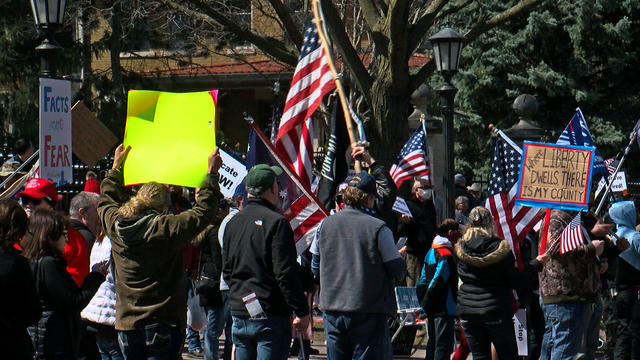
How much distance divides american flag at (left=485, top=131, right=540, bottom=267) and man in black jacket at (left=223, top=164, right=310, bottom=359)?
3867 mm

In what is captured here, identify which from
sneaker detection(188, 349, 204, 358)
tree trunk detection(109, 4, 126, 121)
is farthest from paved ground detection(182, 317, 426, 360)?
tree trunk detection(109, 4, 126, 121)

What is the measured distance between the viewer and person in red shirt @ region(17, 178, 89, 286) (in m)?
6.86

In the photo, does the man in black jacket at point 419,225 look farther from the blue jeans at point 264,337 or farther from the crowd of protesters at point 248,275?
the blue jeans at point 264,337

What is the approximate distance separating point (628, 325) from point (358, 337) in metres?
4.22

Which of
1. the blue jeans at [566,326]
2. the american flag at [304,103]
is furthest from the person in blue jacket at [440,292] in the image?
the american flag at [304,103]

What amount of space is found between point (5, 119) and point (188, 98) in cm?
1694

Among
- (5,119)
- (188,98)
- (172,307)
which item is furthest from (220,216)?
(5,119)

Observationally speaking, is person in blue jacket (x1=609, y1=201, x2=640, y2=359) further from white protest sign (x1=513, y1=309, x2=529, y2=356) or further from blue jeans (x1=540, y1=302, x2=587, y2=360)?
blue jeans (x1=540, y1=302, x2=587, y2=360)

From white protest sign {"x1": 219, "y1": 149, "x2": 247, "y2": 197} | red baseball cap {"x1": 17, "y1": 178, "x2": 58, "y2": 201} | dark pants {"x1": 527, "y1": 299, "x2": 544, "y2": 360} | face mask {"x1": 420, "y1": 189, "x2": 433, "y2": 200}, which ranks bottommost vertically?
dark pants {"x1": 527, "y1": 299, "x2": 544, "y2": 360}

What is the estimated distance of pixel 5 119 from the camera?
23141mm

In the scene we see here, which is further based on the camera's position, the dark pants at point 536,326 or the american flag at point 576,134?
the american flag at point 576,134

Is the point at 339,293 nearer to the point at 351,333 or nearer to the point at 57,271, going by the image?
the point at 351,333

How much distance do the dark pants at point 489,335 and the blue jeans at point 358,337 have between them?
5.89ft

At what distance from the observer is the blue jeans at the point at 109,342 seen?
24.7 feet
